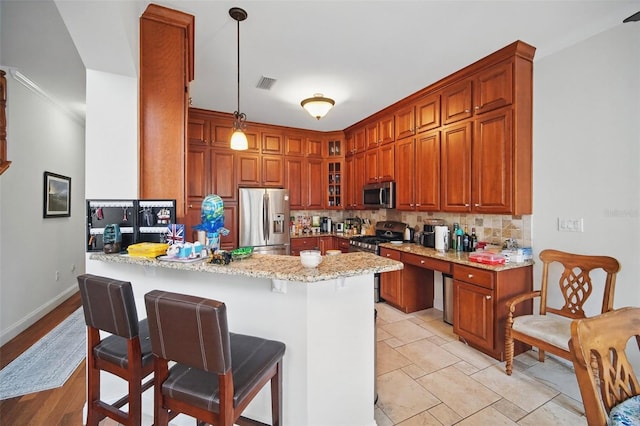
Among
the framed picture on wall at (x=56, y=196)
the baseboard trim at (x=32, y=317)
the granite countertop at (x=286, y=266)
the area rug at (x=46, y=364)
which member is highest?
the framed picture on wall at (x=56, y=196)

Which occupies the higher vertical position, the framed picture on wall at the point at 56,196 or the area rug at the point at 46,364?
the framed picture on wall at the point at 56,196

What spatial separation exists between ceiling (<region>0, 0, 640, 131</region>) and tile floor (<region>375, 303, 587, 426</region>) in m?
2.85

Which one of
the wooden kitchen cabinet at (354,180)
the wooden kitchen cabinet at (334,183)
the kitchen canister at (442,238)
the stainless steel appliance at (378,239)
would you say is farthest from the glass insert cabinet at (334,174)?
the kitchen canister at (442,238)

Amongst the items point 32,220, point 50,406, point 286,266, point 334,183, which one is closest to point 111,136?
point 286,266

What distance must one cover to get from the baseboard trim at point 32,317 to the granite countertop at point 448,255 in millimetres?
4282

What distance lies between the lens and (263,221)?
4.57m

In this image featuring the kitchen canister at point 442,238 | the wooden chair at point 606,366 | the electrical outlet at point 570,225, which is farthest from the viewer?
the kitchen canister at point 442,238

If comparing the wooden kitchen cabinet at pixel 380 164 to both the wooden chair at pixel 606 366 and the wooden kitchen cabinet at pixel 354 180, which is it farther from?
the wooden chair at pixel 606 366

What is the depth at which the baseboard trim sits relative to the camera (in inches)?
Answer: 117

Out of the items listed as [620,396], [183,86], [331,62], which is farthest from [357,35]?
[620,396]

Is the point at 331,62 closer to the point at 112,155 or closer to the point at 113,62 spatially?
the point at 113,62

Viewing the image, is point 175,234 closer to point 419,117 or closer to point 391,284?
point 391,284

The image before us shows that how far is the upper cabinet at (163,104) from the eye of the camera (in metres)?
2.01

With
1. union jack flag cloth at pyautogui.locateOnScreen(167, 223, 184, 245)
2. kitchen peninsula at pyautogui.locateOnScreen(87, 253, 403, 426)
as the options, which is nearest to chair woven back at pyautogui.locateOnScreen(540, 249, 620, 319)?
kitchen peninsula at pyautogui.locateOnScreen(87, 253, 403, 426)
